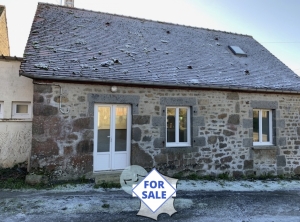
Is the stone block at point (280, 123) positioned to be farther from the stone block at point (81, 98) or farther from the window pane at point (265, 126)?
the stone block at point (81, 98)

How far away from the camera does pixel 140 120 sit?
6621 millimetres

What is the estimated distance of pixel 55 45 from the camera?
698cm

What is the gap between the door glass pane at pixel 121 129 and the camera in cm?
665

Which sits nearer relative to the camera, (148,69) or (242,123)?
(148,69)

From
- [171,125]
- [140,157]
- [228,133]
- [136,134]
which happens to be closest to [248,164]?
[228,133]

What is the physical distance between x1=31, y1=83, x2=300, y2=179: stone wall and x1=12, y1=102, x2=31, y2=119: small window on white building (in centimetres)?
168

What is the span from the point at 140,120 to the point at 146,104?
50cm

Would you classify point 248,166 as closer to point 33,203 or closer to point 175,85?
point 175,85

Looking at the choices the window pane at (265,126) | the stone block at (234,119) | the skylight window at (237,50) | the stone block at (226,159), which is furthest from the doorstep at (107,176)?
the skylight window at (237,50)

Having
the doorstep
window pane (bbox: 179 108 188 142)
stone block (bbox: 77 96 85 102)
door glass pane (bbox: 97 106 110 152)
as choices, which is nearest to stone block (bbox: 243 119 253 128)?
window pane (bbox: 179 108 188 142)

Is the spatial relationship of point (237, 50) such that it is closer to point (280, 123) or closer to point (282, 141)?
point (280, 123)

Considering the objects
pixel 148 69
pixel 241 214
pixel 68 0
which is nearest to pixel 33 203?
pixel 241 214

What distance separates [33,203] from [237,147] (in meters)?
5.95

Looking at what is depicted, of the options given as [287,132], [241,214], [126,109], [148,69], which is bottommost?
[241,214]
